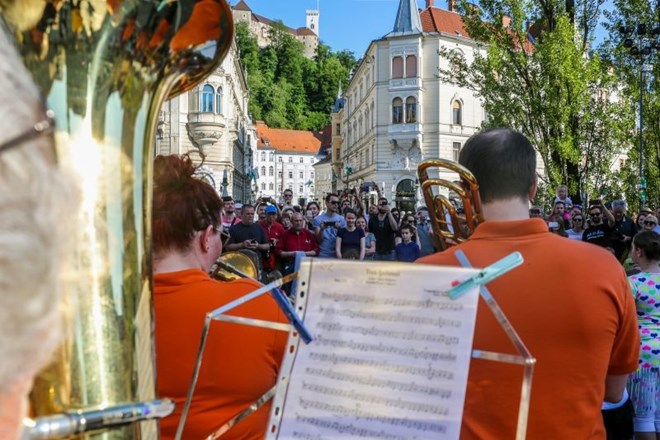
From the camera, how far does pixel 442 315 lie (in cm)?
130

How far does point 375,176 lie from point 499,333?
45.5 meters

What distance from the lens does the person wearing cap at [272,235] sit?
8.77m

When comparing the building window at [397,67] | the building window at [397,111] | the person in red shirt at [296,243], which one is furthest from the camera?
the building window at [397,111]

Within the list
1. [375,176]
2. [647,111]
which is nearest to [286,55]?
[375,176]

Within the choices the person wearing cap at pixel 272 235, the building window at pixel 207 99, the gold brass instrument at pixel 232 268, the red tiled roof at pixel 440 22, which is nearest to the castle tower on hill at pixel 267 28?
the red tiled roof at pixel 440 22

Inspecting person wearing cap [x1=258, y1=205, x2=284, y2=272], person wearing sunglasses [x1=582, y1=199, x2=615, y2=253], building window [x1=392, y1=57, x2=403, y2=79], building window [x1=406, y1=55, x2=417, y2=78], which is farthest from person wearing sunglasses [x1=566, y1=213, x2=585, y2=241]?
building window [x1=392, y1=57, x2=403, y2=79]

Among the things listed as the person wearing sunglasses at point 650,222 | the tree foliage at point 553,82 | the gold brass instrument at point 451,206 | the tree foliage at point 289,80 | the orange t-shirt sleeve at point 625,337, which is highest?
the tree foliage at point 289,80

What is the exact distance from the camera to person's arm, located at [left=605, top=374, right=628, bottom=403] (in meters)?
1.94

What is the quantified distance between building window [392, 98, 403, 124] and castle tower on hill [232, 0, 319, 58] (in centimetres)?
5808

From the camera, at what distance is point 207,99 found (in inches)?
1453

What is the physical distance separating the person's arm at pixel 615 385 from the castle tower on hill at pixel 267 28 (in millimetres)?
99598

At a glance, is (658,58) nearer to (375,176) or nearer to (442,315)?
(442,315)

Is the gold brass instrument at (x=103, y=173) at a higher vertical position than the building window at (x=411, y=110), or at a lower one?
lower

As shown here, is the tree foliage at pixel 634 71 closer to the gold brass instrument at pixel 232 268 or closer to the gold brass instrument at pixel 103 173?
the gold brass instrument at pixel 232 268
